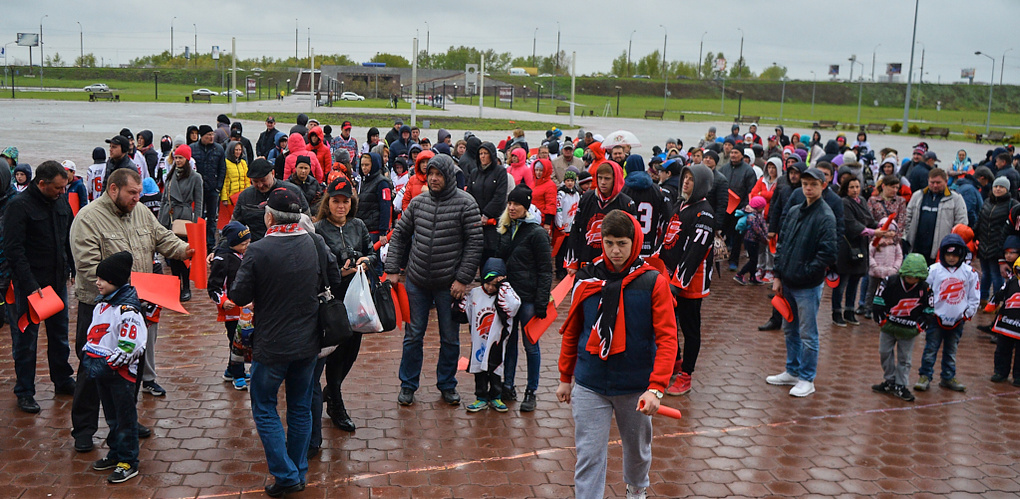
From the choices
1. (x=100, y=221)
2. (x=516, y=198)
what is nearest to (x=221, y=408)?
(x=100, y=221)

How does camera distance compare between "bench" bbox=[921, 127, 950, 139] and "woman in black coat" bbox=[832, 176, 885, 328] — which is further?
"bench" bbox=[921, 127, 950, 139]

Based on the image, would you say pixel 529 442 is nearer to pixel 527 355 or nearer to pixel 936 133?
pixel 527 355

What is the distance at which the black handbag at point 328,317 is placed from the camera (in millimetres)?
4898

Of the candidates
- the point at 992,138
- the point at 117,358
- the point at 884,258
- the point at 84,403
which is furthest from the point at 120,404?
the point at 992,138

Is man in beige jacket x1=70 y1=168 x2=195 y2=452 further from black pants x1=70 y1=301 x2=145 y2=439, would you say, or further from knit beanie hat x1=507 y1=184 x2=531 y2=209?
knit beanie hat x1=507 y1=184 x2=531 y2=209

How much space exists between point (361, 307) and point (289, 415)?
2.96 ft

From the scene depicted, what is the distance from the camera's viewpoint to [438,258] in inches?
Result: 254

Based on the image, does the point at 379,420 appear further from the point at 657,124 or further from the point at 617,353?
the point at 657,124

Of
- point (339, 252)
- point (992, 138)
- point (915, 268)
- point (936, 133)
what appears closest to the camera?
point (339, 252)

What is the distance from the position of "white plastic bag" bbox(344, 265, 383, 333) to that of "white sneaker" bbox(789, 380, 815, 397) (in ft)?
13.0

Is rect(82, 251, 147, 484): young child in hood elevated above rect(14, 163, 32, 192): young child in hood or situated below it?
below

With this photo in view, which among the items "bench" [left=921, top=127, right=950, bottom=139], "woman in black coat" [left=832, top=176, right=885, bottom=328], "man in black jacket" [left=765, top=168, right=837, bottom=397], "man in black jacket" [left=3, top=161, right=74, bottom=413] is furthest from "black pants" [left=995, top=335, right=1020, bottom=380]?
"bench" [left=921, top=127, right=950, bottom=139]

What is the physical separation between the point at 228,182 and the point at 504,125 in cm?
3099

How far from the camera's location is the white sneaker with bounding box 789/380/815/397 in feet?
23.9
